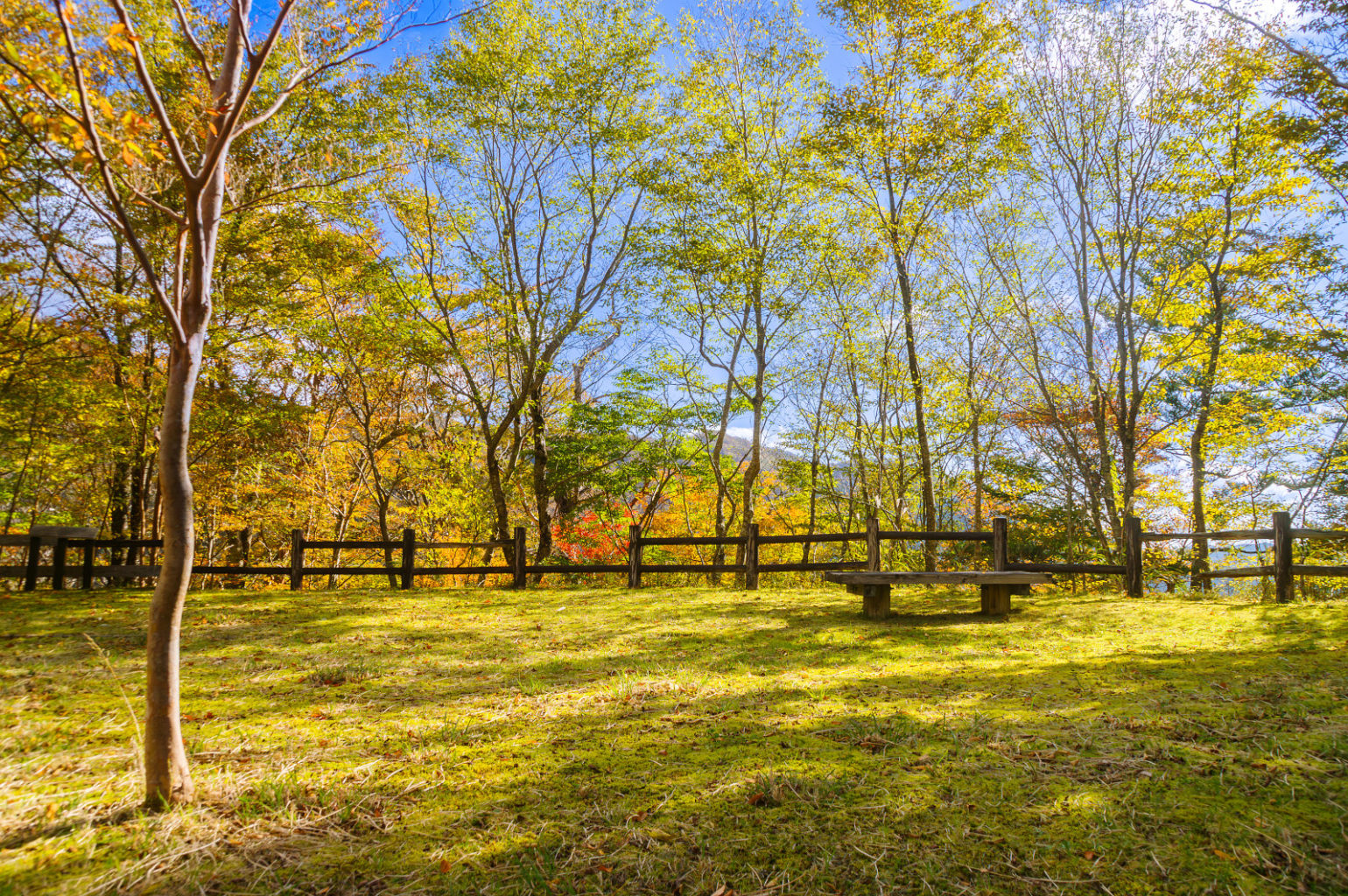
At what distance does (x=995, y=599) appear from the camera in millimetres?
7992

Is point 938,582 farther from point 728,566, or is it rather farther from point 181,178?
point 181,178

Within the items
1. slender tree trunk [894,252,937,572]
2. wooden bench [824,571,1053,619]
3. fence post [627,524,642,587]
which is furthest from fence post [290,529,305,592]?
slender tree trunk [894,252,937,572]

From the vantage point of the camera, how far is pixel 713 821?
2604 mm

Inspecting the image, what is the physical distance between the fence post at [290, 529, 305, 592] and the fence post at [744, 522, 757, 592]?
7586 millimetres

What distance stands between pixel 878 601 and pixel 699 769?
5.36 meters

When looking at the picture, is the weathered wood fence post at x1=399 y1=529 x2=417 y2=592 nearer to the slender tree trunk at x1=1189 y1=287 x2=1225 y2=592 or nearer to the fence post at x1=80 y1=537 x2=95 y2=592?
the fence post at x1=80 y1=537 x2=95 y2=592

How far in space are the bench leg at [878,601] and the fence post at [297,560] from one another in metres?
9.17

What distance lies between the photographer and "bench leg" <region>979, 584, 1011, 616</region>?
7.97 m

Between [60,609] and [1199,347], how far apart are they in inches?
794

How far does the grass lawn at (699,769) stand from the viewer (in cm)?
225

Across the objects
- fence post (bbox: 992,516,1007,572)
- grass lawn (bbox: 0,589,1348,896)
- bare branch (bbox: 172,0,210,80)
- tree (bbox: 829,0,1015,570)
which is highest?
tree (bbox: 829,0,1015,570)

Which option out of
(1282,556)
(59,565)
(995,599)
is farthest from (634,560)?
(59,565)

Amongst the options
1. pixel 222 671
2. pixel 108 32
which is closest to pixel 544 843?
pixel 108 32

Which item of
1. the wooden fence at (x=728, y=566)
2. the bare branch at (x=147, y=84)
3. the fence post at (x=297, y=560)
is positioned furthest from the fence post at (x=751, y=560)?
the bare branch at (x=147, y=84)
